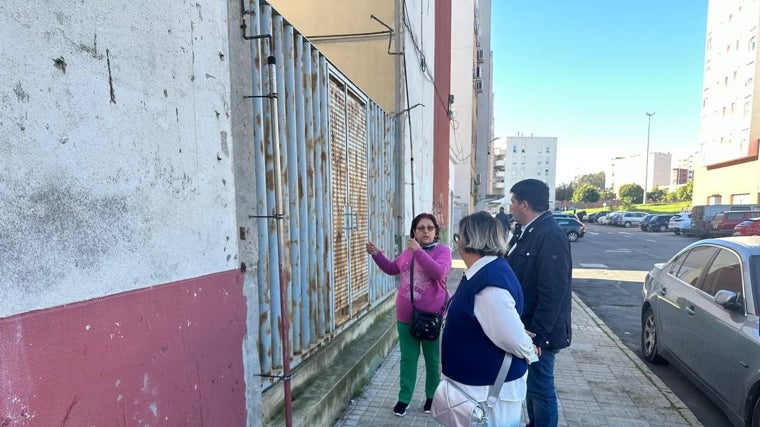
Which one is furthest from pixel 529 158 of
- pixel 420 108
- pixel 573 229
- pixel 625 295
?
pixel 420 108

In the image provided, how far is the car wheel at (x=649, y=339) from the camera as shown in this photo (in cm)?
507

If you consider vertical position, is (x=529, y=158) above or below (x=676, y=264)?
above

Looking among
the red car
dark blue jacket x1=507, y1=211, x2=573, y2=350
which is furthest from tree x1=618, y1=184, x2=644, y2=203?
dark blue jacket x1=507, y1=211, x2=573, y2=350

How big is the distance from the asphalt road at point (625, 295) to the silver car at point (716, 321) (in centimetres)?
30

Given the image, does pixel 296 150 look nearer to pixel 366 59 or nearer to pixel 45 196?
pixel 45 196

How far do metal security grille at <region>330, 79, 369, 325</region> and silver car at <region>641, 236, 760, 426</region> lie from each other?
3279mm

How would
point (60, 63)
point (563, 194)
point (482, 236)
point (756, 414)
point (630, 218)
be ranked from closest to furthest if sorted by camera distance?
point (60, 63) → point (482, 236) → point (756, 414) → point (630, 218) → point (563, 194)

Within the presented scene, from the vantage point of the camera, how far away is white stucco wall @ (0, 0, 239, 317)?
1269 millimetres

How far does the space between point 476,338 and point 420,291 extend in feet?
4.58

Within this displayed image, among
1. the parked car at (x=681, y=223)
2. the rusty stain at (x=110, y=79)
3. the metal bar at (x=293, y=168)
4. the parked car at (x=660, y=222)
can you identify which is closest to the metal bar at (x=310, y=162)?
the metal bar at (x=293, y=168)

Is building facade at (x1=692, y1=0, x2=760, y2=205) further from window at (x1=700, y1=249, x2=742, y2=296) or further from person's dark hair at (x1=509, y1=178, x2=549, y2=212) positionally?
person's dark hair at (x1=509, y1=178, x2=549, y2=212)

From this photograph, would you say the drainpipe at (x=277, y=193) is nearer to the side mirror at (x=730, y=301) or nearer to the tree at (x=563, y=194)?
the side mirror at (x=730, y=301)

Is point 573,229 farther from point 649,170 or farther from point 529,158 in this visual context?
point 649,170

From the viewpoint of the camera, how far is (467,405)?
2.11 metres
